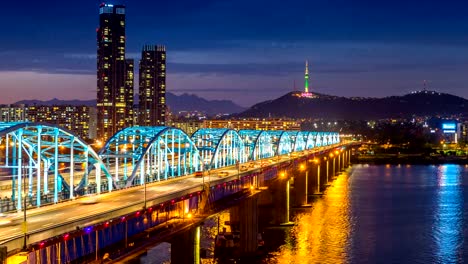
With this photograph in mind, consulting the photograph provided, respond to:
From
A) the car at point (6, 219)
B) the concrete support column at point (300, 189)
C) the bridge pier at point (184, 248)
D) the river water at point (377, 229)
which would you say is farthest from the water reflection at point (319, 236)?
the car at point (6, 219)

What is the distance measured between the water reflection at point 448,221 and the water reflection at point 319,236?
870cm

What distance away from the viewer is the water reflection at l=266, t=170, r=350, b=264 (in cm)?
5538

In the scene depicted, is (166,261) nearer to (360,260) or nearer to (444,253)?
(360,260)

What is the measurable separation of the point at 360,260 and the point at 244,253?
9.57 m

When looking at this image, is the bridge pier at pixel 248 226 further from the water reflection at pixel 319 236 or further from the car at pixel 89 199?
the car at pixel 89 199

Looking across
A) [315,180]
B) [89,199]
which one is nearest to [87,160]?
[89,199]

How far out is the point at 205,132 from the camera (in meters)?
90.6

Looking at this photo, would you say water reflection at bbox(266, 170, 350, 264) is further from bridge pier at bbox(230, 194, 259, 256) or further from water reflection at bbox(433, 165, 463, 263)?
water reflection at bbox(433, 165, 463, 263)

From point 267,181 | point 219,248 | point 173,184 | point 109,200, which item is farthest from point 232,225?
point 109,200

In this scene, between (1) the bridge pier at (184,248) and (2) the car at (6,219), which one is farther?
(1) the bridge pier at (184,248)

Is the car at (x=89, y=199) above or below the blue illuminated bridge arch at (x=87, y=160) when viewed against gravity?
below

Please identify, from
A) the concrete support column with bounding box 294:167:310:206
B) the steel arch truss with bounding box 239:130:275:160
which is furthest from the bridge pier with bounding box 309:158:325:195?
the concrete support column with bounding box 294:167:310:206

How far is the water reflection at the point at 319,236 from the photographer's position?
55.4m

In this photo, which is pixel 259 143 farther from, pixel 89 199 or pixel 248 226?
pixel 89 199
